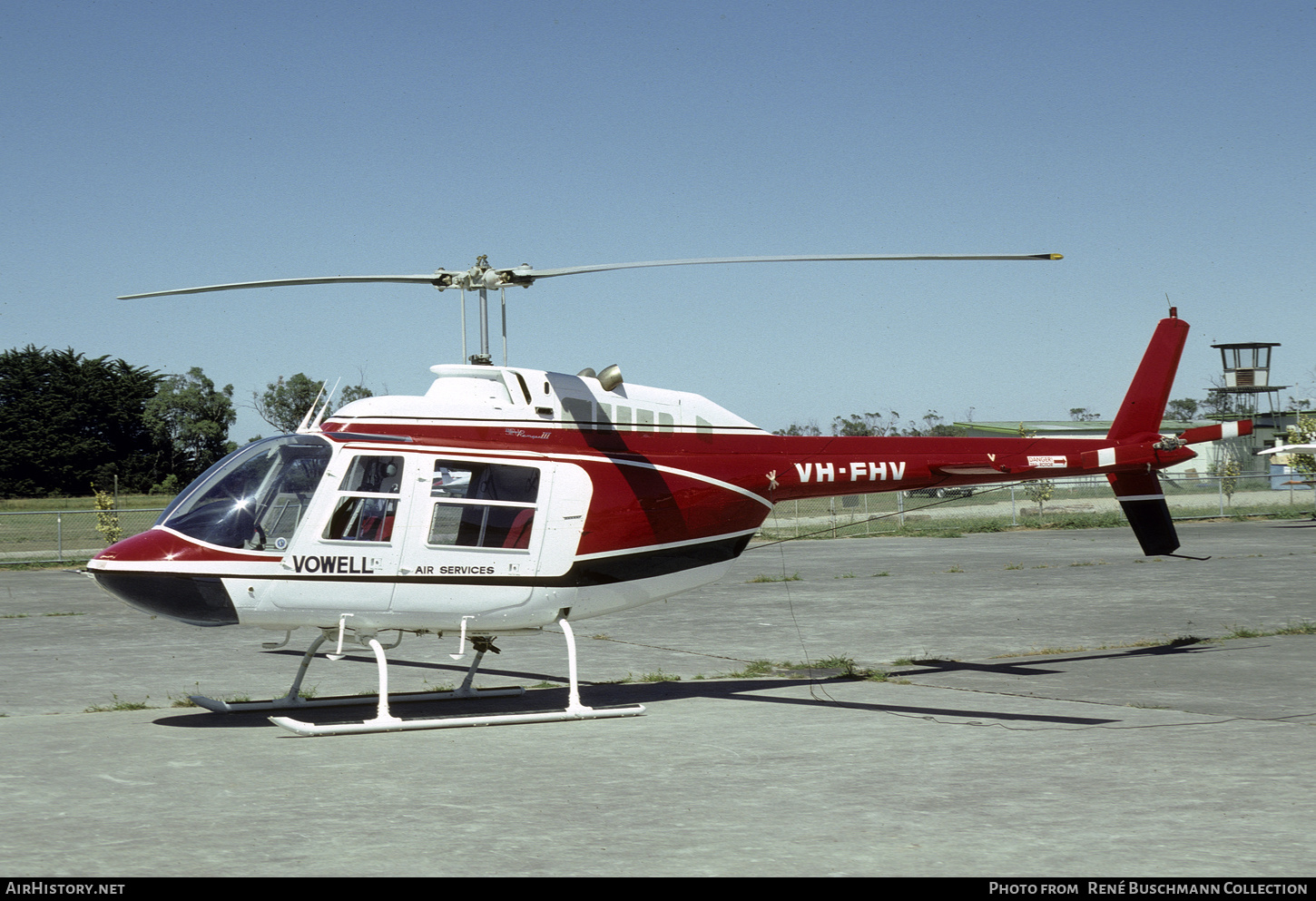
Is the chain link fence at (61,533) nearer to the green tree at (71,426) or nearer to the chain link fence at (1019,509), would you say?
the green tree at (71,426)

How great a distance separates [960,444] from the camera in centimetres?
1272

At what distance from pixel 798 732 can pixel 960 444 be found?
4.74 m

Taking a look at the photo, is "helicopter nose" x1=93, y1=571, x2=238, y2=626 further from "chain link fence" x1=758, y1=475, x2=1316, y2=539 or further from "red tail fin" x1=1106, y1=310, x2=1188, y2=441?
"chain link fence" x1=758, y1=475, x2=1316, y2=539

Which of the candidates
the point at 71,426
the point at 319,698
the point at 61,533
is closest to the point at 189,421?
the point at 71,426

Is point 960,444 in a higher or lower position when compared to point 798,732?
higher

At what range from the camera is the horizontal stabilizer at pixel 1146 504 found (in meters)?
14.0

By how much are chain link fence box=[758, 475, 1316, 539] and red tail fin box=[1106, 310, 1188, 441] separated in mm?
18077

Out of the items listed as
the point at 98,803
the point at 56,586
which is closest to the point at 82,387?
the point at 56,586

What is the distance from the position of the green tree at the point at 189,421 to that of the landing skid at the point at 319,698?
6428 centimetres

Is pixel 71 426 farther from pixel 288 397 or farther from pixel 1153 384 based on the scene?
pixel 1153 384

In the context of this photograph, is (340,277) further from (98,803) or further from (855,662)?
(855,662)

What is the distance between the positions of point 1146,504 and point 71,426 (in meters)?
74.2

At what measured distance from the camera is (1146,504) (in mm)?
13992

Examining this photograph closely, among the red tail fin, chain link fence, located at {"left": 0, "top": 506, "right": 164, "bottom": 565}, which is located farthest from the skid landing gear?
chain link fence, located at {"left": 0, "top": 506, "right": 164, "bottom": 565}
